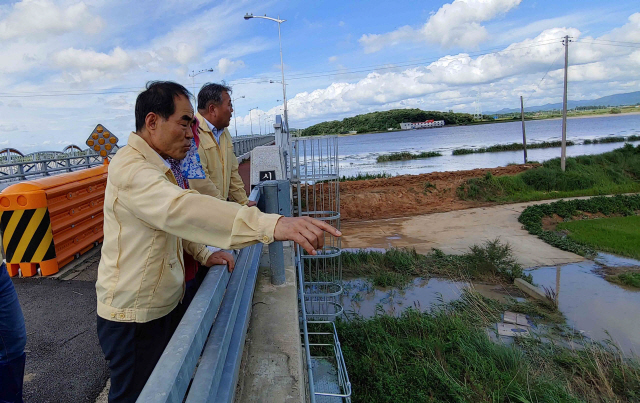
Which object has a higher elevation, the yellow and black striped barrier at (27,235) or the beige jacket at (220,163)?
the beige jacket at (220,163)

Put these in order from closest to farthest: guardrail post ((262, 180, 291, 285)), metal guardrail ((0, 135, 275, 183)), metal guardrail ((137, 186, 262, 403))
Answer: metal guardrail ((137, 186, 262, 403)), guardrail post ((262, 180, 291, 285)), metal guardrail ((0, 135, 275, 183))

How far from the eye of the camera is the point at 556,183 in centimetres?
1983

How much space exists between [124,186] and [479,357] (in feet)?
14.8

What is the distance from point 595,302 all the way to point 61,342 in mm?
8224

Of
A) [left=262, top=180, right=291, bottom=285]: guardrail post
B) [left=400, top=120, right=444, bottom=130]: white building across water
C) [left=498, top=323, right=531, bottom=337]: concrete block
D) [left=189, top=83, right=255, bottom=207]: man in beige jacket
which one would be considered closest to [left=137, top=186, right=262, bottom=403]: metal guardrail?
[left=262, top=180, right=291, bottom=285]: guardrail post

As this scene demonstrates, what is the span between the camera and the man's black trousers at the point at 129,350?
181 centimetres

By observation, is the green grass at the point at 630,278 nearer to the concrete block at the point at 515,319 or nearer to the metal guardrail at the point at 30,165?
the concrete block at the point at 515,319

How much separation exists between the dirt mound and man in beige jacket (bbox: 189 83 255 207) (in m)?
13.5

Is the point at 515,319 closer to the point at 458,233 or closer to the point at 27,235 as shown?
the point at 458,233

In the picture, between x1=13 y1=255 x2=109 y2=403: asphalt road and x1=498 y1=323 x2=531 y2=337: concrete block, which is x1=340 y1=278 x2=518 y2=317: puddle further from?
x1=13 y1=255 x2=109 y2=403: asphalt road

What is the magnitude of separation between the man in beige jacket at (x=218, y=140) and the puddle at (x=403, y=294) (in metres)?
4.10

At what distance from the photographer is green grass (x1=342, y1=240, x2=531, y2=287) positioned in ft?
28.9

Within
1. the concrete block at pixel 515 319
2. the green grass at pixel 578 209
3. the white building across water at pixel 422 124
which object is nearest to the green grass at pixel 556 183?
the green grass at pixel 578 209

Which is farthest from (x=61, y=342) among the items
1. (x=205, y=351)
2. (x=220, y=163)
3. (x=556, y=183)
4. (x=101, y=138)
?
(x=556, y=183)
